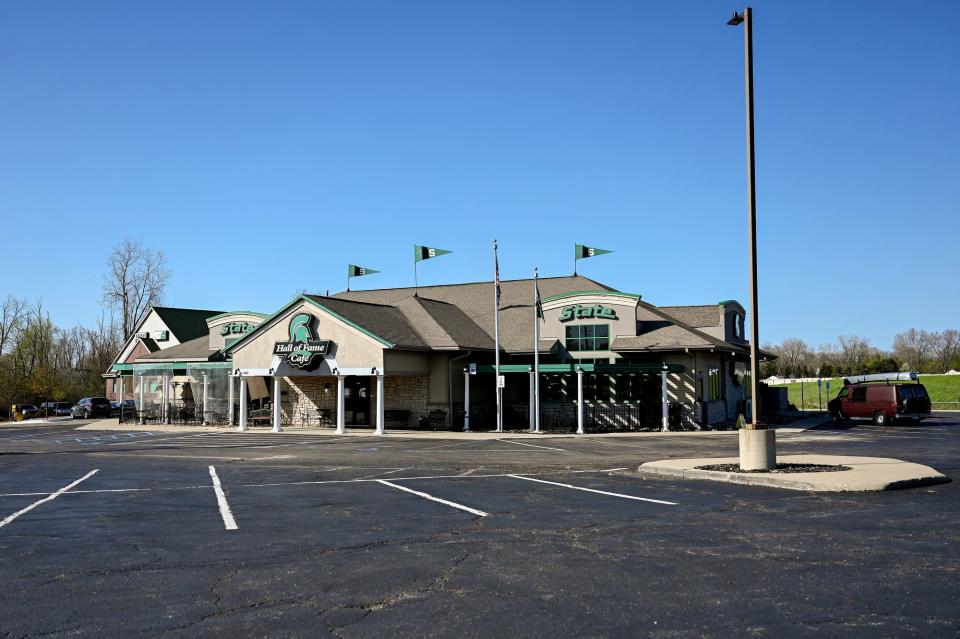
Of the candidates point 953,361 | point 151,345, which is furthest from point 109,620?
point 953,361

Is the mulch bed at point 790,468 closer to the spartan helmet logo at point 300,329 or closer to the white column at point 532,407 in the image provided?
the white column at point 532,407

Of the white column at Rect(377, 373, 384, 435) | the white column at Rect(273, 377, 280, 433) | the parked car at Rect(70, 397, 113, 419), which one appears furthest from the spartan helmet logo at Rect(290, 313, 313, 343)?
the parked car at Rect(70, 397, 113, 419)

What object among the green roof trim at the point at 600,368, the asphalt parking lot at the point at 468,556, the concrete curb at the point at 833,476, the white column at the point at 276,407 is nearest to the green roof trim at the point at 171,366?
the white column at the point at 276,407

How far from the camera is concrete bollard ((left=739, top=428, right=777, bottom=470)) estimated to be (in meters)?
17.1

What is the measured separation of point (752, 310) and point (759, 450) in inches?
112

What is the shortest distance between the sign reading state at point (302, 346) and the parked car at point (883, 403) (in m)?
24.8

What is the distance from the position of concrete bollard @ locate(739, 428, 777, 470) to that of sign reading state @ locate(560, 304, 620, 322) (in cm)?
2097

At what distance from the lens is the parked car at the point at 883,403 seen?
1486 inches

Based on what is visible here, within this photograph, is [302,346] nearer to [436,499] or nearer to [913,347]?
[436,499]

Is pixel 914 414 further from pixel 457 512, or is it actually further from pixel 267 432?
pixel 457 512

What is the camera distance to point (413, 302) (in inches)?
1667

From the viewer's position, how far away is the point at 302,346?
36.5 m

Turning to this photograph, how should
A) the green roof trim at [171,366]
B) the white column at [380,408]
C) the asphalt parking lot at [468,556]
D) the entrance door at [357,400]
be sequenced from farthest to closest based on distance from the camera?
the green roof trim at [171,366] < the entrance door at [357,400] < the white column at [380,408] < the asphalt parking lot at [468,556]

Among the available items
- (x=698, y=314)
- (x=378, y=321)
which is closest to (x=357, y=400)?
(x=378, y=321)
